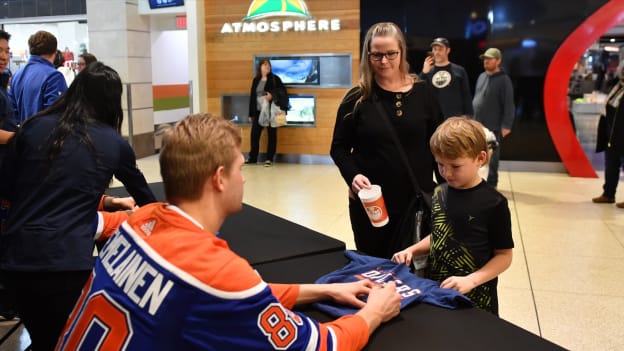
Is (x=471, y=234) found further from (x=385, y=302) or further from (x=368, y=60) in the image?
(x=368, y=60)

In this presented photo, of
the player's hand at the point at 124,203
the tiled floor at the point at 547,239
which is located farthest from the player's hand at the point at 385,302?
the tiled floor at the point at 547,239

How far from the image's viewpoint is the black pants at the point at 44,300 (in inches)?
77.8

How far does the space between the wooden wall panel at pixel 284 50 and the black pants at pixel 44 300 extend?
7.36 metres

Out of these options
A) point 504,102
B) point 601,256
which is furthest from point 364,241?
point 504,102

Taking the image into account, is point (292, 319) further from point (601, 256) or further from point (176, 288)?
point (601, 256)

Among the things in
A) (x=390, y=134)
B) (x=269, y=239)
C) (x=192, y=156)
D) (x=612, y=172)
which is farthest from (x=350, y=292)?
(x=612, y=172)

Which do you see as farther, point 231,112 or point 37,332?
point 231,112

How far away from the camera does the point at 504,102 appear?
7062mm

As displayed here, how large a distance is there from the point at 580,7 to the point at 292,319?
8.35 metres

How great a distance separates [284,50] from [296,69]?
383mm

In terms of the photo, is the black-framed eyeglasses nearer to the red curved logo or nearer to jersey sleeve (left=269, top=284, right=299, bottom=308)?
jersey sleeve (left=269, top=284, right=299, bottom=308)

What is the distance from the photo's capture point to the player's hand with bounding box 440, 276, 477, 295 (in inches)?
69.7

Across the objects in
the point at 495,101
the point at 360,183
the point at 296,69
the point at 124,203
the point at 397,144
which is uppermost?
the point at 296,69

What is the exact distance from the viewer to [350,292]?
63.4 inches
